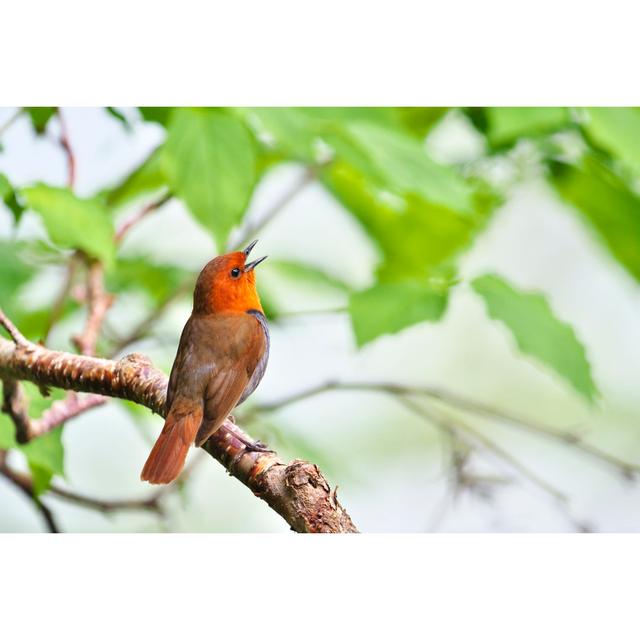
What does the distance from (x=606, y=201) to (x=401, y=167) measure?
18.2 inches

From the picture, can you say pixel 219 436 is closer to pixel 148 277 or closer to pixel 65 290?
pixel 65 290

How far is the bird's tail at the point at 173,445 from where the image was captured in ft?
2.50

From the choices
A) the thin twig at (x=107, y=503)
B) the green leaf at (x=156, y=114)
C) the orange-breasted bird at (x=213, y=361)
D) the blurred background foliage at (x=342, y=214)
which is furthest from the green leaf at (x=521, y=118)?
the thin twig at (x=107, y=503)

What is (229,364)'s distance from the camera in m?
0.83

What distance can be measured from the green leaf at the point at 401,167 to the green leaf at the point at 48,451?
1.47 ft

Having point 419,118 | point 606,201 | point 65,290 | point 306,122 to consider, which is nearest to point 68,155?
point 65,290

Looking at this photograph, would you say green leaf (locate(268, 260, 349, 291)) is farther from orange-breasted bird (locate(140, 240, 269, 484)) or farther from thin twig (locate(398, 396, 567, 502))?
orange-breasted bird (locate(140, 240, 269, 484))

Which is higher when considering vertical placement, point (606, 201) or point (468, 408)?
point (606, 201)

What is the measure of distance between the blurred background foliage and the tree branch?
0.41 ft

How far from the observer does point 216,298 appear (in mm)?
863

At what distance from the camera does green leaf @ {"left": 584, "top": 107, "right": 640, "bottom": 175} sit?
1.24 meters

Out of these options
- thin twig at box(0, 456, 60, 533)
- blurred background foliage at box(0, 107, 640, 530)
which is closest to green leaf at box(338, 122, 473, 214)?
blurred background foliage at box(0, 107, 640, 530)

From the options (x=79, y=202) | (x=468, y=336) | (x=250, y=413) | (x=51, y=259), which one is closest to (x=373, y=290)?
(x=250, y=413)

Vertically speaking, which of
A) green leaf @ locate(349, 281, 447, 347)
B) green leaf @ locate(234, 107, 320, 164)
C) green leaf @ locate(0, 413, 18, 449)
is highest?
green leaf @ locate(234, 107, 320, 164)
